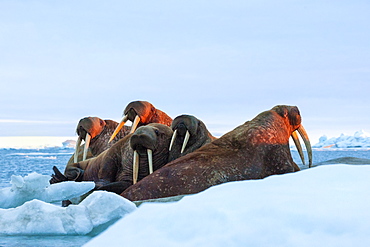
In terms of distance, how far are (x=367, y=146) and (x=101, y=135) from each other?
104m

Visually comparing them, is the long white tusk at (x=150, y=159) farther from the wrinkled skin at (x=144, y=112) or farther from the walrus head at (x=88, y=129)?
the walrus head at (x=88, y=129)

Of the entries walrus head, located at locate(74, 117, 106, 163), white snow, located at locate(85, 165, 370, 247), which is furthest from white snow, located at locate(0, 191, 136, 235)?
walrus head, located at locate(74, 117, 106, 163)

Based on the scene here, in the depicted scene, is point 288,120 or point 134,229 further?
point 288,120

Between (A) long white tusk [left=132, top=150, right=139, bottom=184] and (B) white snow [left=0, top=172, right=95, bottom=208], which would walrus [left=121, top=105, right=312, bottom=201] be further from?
(A) long white tusk [left=132, top=150, right=139, bottom=184]

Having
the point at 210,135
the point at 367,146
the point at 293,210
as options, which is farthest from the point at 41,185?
the point at 367,146

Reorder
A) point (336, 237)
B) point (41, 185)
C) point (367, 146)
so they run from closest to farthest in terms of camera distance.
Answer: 1. point (336, 237)
2. point (41, 185)
3. point (367, 146)

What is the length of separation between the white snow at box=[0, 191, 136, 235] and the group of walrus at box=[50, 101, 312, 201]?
188cm

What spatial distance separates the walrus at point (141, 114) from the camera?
9.64 m

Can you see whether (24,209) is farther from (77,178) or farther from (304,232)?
(77,178)

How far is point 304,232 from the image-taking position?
91.2 inches

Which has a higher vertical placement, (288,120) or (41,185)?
(288,120)

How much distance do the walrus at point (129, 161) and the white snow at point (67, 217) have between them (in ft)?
9.58

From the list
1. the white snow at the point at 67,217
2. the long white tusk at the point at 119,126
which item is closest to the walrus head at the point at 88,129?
the long white tusk at the point at 119,126

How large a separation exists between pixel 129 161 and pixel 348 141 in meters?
108
